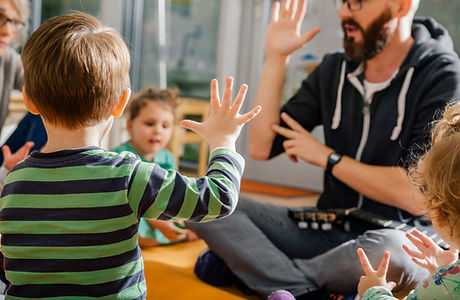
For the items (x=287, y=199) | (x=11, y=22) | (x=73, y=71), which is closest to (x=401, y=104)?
(x=73, y=71)

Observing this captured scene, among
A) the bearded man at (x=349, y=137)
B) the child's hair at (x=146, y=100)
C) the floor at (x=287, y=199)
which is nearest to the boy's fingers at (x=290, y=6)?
the bearded man at (x=349, y=137)

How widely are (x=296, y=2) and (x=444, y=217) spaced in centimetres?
97

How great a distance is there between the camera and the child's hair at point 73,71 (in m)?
0.79

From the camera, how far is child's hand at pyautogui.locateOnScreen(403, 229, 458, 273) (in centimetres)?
97

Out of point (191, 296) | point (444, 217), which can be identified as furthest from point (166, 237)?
point (444, 217)

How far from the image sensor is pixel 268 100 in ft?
5.35

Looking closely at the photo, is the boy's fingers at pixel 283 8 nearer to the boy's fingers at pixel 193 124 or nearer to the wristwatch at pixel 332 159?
the wristwatch at pixel 332 159

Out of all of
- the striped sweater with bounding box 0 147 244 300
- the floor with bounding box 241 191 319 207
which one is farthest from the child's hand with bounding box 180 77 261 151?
the floor with bounding box 241 191 319 207

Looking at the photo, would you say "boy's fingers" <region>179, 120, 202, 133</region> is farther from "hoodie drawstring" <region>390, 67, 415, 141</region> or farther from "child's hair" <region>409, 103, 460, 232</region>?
"hoodie drawstring" <region>390, 67, 415, 141</region>

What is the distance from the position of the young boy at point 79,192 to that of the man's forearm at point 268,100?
0.82 metres

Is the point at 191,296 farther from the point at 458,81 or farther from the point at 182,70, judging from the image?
the point at 182,70

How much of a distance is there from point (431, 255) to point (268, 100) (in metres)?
0.77

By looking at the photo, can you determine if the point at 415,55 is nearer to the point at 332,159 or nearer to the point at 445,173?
the point at 332,159

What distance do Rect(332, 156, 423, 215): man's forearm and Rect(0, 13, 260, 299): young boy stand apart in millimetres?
658
